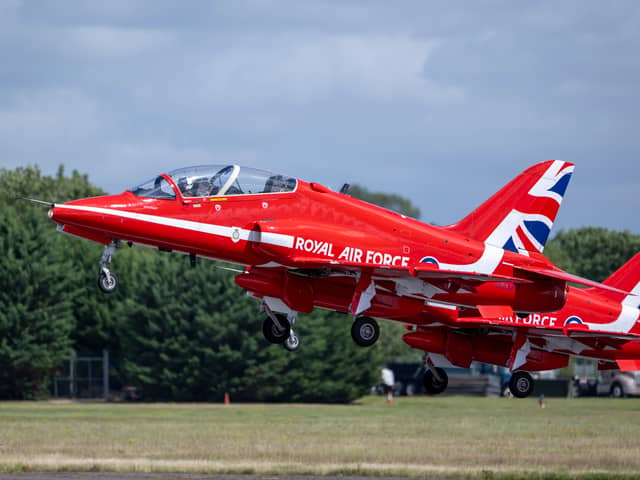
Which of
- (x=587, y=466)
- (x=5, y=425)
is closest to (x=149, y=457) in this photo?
(x=5, y=425)

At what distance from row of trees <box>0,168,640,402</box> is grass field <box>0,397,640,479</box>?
434cm

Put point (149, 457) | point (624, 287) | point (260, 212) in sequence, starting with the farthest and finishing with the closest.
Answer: point (149, 457), point (624, 287), point (260, 212)

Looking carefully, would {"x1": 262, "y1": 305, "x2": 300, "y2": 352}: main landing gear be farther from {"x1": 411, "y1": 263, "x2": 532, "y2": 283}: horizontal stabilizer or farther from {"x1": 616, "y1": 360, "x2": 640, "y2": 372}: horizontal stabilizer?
{"x1": 616, "y1": 360, "x2": 640, "y2": 372}: horizontal stabilizer

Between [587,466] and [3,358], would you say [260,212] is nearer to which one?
[587,466]

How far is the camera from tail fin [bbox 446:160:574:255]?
49.3 metres

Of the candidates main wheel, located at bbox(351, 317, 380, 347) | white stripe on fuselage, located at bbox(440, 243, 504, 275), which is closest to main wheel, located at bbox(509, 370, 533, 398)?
white stripe on fuselage, located at bbox(440, 243, 504, 275)

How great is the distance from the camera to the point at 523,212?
50062 mm

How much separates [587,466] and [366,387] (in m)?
53.7

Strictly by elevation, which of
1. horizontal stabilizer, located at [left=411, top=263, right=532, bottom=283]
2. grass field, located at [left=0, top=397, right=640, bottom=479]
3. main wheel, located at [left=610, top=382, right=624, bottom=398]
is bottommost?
grass field, located at [left=0, top=397, right=640, bottom=479]

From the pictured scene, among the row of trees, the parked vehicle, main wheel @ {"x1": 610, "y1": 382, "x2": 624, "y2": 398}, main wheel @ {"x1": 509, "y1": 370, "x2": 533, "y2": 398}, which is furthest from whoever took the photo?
main wheel @ {"x1": 610, "y1": 382, "x2": 624, "y2": 398}

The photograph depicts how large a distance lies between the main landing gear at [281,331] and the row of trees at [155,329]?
269 ft

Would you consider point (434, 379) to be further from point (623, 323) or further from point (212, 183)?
point (212, 183)

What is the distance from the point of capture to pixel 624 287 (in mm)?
59500

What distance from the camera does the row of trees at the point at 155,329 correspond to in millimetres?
125938
